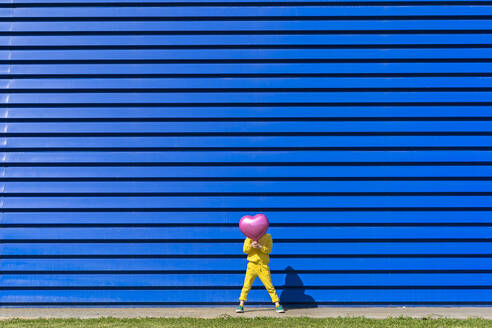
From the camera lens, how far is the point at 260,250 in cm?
612

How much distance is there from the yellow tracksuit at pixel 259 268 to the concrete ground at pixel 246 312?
294 mm

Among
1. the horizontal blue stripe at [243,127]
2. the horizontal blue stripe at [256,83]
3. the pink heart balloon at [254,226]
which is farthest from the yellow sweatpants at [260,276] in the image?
the horizontal blue stripe at [256,83]

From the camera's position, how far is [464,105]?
674 centimetres

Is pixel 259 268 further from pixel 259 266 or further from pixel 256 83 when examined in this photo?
pixel 256 83

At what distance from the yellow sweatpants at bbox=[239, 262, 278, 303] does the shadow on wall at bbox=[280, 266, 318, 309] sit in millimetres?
441

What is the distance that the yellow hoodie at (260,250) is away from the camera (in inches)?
240

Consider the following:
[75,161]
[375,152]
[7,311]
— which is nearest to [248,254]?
[375,152]

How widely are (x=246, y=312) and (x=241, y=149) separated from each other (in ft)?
7.08

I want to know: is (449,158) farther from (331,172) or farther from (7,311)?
(7,311)

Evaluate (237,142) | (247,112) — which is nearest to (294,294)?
(237,142)

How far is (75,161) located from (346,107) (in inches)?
150

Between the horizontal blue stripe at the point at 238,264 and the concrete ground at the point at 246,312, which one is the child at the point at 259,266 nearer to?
the concrete ground at the point at 246,312

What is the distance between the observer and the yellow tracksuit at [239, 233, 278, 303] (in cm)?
613

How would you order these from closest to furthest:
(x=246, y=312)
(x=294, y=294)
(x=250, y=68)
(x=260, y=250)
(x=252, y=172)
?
(x=260, y=250), (x=246, y=312), (x=294, y=294), (x=252, y=172), (x=250, y=68)
